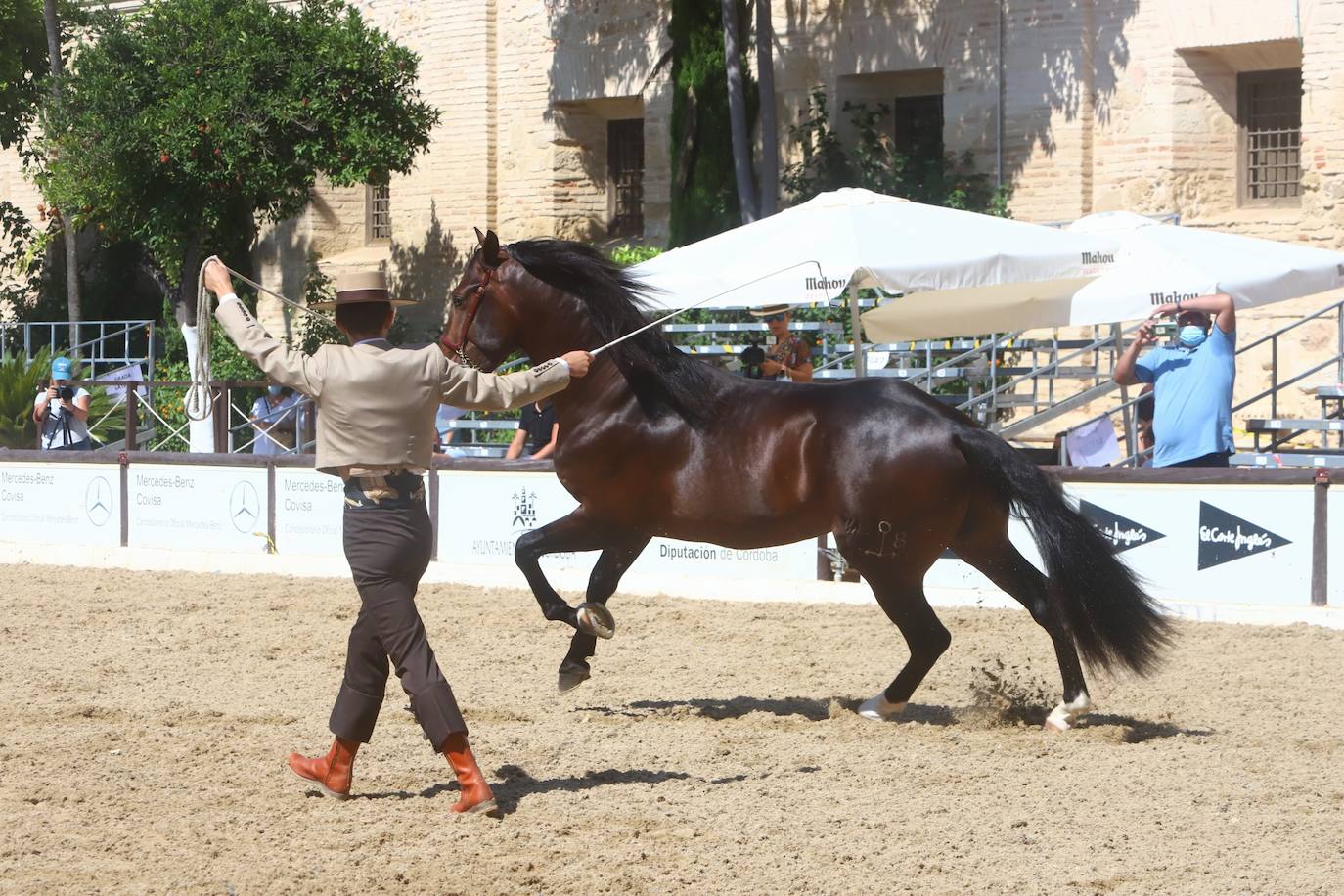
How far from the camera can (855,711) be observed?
771cm

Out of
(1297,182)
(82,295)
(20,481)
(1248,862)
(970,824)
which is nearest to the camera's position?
(1248,862)

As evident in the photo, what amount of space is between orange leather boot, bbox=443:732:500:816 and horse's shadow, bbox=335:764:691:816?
0.51 ft

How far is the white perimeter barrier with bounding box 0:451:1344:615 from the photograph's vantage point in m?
10.2

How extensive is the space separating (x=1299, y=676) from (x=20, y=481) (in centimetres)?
1165

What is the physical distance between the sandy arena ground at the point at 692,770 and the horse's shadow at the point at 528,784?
18 mm

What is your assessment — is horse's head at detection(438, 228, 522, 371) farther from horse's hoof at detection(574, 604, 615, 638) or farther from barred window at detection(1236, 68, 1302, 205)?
barred window at detection(1236, 68, 1302, 205)

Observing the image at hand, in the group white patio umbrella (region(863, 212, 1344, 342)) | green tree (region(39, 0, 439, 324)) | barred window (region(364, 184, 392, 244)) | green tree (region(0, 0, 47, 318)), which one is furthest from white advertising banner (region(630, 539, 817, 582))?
green tree (region(0, 0, 47, 318))

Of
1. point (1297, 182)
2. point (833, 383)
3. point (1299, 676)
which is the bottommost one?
point (1299, 676)

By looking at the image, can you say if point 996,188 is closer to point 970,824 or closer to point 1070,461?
point 1070,461

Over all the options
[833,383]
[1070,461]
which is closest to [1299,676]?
[833,383]

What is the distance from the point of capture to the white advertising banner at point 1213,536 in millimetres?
10117

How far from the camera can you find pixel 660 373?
25.1 feet

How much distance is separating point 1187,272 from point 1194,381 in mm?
2584

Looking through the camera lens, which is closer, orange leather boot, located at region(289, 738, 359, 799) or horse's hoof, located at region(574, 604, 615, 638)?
orange leather boot, located at region(289, 738, 359, 799)
